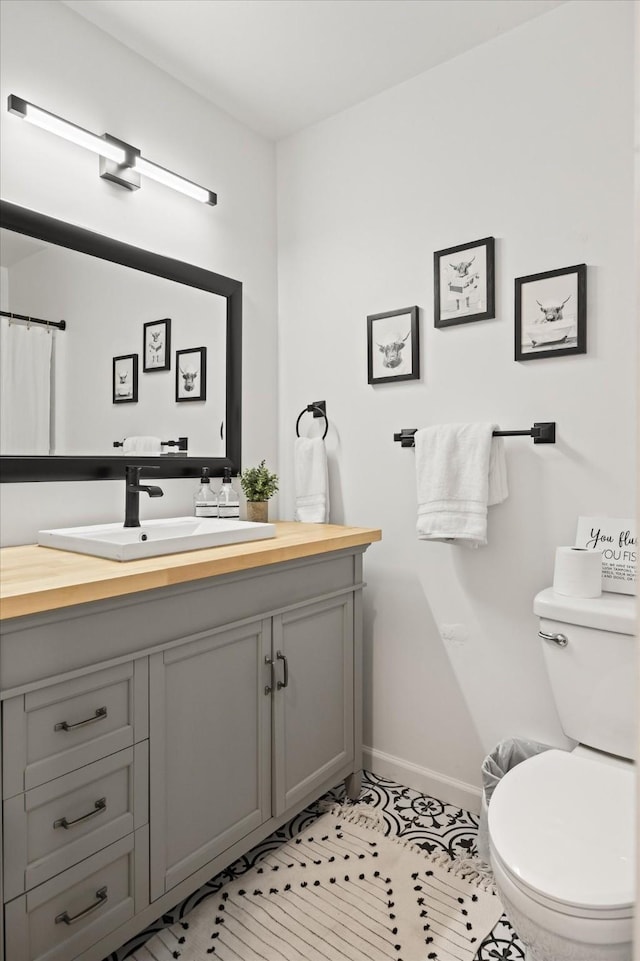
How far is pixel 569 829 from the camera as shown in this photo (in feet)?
3.85

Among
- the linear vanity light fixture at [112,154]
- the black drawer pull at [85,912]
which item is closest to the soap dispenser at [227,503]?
the linear vanity light fixture at [112,154]

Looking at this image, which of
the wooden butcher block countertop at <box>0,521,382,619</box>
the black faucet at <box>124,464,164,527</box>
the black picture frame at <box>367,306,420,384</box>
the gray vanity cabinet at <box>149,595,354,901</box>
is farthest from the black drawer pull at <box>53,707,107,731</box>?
the black picture frame at <box>367,306,420,384</box>

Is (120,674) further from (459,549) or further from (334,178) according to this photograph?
(334,178)

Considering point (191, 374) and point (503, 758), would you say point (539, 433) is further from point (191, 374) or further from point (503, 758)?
point (191, 374)

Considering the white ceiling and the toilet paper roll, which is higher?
the white ceiling

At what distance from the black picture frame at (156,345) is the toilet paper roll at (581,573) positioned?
143 cm

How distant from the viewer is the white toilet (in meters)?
1.02

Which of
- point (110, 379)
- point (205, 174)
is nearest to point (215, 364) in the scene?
point (110, 379)

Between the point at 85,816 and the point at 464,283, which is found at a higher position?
the point at 464,283

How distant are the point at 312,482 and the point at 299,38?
1.50 metres

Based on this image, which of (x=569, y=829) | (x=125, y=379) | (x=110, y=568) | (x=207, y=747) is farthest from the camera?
(x=125, y=379)

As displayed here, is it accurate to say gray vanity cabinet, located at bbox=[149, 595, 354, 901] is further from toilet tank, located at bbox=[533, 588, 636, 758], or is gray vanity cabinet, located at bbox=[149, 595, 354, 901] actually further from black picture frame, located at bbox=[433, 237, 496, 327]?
black picture frame, located at bbox=[433, 237, 496, 327]

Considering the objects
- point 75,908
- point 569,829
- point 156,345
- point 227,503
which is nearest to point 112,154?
point 156,345

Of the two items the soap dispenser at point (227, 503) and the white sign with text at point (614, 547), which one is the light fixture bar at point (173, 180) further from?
the white sign with text at point (614, 547)
